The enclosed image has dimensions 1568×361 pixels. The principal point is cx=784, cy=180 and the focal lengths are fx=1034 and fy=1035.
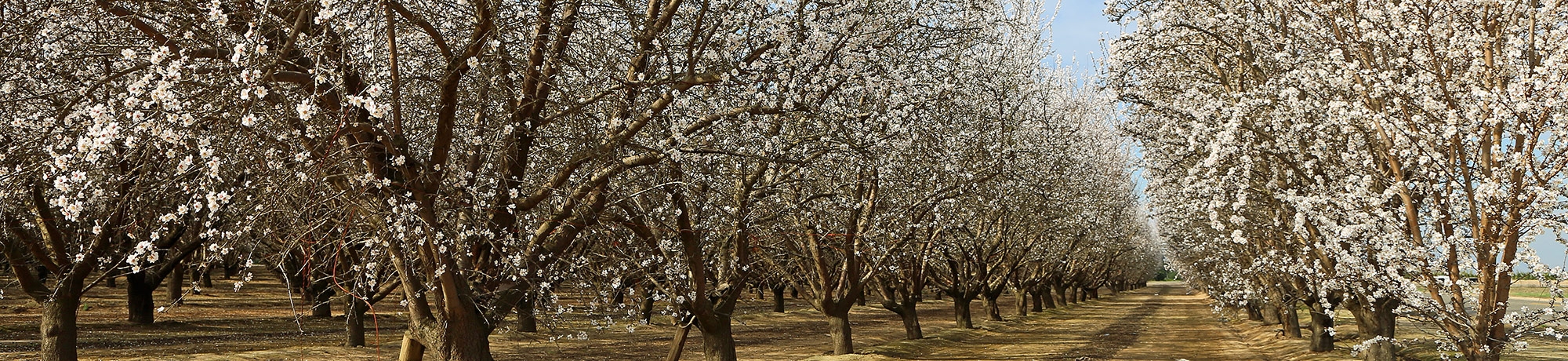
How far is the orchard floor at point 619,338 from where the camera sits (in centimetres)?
1991

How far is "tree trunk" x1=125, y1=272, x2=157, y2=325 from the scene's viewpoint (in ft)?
77.3

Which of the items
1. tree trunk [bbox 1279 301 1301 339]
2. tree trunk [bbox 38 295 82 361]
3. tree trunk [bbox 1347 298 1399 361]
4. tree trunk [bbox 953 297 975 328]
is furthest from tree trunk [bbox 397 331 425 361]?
tree trunk [bbox 953 297 975 328]

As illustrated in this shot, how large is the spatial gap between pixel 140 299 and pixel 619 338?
10.9 m

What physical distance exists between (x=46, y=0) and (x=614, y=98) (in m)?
4.28

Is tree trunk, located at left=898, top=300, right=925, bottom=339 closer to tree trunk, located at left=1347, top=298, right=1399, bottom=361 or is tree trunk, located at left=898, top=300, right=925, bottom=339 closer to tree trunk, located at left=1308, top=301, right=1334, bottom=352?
tree trunk, located at left=1308, top=301, right=1334, bottom=352

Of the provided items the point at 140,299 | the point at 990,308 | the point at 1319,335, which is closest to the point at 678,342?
the point at 1319,335

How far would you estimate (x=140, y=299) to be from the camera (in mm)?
23672

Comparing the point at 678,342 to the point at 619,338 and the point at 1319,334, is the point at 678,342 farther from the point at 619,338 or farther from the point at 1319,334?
the point at 1319,334

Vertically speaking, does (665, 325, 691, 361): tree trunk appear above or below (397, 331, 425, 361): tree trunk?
below

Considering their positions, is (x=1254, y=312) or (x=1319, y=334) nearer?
(x=1319, y=334)

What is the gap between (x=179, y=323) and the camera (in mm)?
24219

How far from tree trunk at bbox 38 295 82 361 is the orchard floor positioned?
2903mm

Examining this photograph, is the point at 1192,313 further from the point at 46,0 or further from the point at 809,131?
the point at 46,0

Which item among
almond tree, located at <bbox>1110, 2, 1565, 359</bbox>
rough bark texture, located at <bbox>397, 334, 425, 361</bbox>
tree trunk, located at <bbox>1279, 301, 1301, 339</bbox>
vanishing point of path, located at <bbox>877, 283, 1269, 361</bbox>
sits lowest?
vanishing point of path, located at <bbox>877, 283, 1269, 361</bbox>
